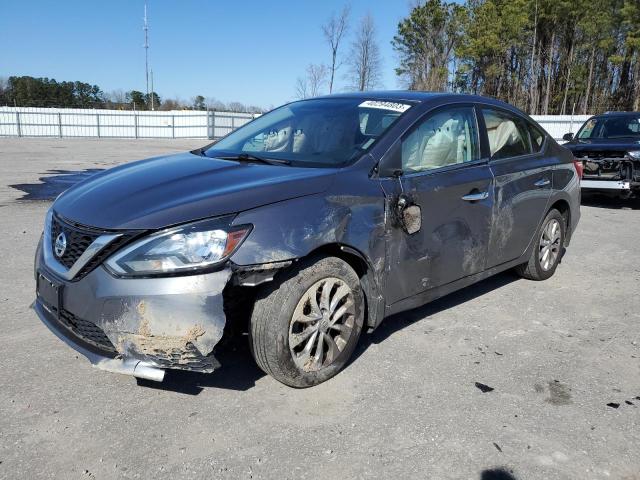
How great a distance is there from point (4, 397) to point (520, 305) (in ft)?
12.3

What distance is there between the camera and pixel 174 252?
2502mm

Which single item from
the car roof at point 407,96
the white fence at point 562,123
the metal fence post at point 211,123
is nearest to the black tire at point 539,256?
the car roof at point 407,96

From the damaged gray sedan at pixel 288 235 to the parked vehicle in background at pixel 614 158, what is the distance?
19.7 ft

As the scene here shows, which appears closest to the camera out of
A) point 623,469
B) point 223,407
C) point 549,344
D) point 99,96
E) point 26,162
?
point 623,469

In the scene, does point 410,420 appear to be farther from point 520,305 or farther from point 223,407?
point 520,305

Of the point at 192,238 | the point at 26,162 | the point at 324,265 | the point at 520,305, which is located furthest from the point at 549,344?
the point at 26,162

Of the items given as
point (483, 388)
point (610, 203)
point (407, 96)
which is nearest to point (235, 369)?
point (483, 388)

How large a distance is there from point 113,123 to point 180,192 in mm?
36922

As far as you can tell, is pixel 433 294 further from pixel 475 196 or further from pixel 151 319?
pixel 151 319

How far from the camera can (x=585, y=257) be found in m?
6.26

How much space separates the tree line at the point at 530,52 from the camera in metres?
42.1

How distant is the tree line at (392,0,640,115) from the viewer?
42.1 meters

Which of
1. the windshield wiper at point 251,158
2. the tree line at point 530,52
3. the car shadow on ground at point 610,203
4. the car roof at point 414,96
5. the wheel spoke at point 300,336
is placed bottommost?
the car shadow on ground at point 610,203

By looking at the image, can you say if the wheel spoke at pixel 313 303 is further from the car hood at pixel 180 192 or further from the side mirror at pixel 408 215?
the side mirror at pixel 408 215
